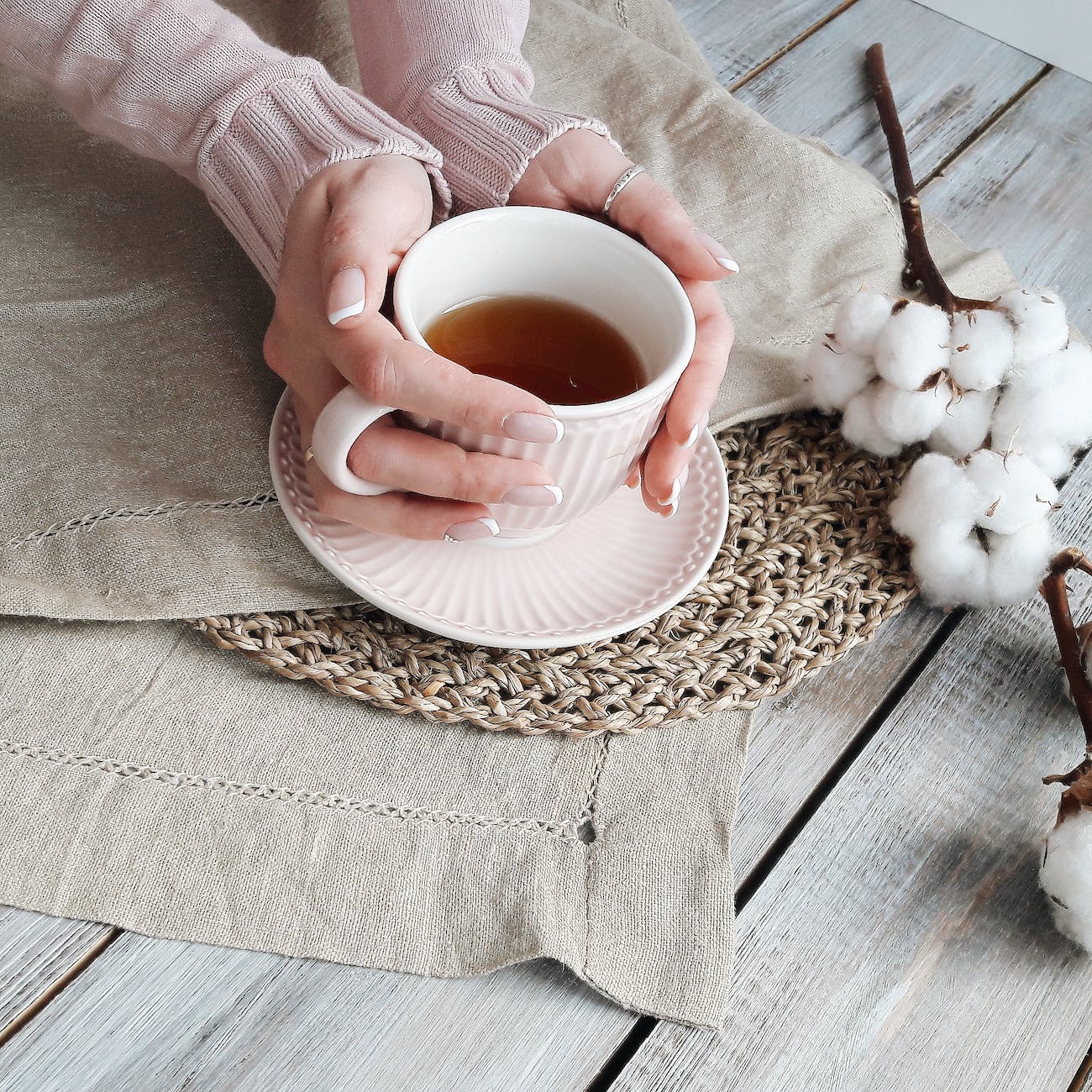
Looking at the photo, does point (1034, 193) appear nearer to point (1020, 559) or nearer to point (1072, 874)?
point (1020, 559)

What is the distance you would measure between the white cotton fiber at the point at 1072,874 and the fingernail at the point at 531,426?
13.7 inches

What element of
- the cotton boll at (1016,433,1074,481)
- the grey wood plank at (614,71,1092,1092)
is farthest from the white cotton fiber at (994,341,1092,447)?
the grey wood plank at (614,71,1092,1092)

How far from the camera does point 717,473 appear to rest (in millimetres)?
Answer: 677

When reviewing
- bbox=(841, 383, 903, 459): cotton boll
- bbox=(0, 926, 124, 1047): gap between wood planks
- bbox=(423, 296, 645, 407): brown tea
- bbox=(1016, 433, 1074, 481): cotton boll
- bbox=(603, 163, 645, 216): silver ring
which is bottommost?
bbox=(0, 926, 124, 1047): gap between wood planks

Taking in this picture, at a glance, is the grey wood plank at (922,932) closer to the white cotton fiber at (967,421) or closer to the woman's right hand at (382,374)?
the white cotton fiber at (967,421)

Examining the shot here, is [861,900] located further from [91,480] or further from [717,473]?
[91,480]

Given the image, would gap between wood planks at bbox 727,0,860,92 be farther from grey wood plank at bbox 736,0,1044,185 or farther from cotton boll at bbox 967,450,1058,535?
cotton boll at bbox 967,450,1058,535

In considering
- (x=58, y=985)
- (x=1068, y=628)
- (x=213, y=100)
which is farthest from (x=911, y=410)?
(x=58, y=985)

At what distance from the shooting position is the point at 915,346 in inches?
26.5

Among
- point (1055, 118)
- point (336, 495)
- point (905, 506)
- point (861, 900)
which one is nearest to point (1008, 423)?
point (905, 506)

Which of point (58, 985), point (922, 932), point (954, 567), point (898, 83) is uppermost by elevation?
point (898, 83)

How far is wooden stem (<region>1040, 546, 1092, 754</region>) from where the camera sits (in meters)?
0.63

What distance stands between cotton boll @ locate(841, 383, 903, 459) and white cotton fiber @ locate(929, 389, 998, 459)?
0.03 metres

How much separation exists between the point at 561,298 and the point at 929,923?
42 centimetres
